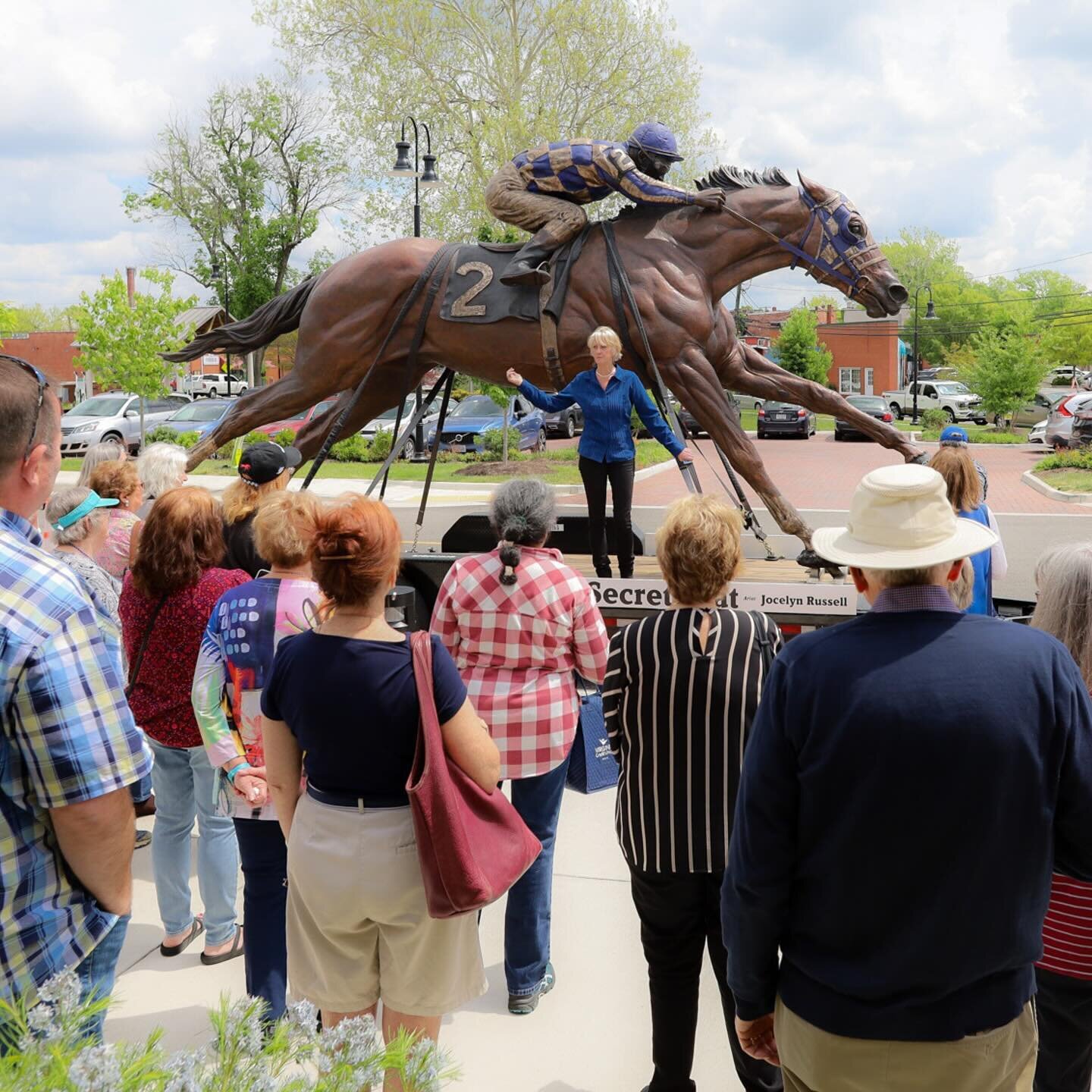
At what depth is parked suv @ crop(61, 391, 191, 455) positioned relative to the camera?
2583 centimetres

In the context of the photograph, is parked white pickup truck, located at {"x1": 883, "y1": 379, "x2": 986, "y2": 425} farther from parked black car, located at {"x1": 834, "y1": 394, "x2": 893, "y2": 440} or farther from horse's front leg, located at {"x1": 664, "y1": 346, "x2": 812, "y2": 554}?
horse's front leg, located at {"x1": 664, "y1": 346, "x2": 812, "y2": 554}

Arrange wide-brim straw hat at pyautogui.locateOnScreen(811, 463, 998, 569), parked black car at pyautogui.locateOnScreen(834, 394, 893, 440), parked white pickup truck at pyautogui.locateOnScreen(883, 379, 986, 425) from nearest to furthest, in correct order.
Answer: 1. wide-brim straw hat at pyautogui.locateOnScreen(811, 463, 998, 569)
2. parked black car at pyautogui.locateOnScreen(834, 394, 893, 440)
3. parked white pickup truck at pyautogui.locateOnScreen(883, 379, 986, 425)

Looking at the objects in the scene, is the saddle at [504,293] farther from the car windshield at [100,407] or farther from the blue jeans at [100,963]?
Result: the car windshield at [100,407]

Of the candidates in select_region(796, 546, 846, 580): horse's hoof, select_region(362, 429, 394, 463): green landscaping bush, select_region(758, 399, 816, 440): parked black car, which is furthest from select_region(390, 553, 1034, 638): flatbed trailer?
select_region(758, 399, 816, 440): parked black car

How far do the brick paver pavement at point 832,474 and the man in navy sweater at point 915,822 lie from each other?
47.2ft

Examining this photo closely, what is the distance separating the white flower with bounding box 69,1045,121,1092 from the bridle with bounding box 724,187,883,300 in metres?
6.47

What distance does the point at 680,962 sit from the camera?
9.04 ft

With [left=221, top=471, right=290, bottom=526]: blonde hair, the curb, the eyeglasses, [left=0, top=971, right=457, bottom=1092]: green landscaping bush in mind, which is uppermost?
the eyeglasses

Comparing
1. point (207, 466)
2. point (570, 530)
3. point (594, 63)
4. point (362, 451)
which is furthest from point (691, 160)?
point (570, 530)

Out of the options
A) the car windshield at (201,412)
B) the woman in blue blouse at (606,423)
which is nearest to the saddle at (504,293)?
the woman in blue blouse at (606,423)

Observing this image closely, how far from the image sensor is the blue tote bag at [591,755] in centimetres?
496

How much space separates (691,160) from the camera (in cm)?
2870

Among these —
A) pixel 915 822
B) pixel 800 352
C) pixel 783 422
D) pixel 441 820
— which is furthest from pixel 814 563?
pixel 800 352

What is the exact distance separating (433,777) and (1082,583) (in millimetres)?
1591
